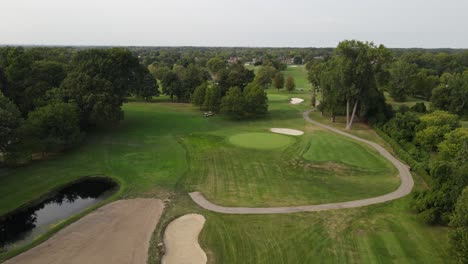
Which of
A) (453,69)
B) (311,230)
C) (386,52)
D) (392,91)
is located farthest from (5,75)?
(453,69)

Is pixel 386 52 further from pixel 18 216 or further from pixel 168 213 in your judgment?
pixel 18 216

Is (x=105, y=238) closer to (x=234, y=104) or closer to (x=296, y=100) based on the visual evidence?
(x=234, y=104)

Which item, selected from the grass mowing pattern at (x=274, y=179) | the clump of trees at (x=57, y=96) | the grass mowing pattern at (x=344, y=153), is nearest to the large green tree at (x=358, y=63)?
the grass mowing pattern at (x=344, y=153)

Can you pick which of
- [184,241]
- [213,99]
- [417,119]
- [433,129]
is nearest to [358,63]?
[417,119]

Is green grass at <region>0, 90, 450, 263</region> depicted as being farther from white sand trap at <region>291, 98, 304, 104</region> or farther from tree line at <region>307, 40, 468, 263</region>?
white sand trap at <region>291, 98, 304, 104</region>

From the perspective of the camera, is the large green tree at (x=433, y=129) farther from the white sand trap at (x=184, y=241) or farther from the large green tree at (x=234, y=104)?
the white sand trap at (x=184, y=241)

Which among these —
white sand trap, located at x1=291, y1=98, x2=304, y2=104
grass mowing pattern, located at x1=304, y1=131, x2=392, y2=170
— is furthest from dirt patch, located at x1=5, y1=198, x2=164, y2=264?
white sand trap, located at x1=291, y1=98, x2=304, y2=104
